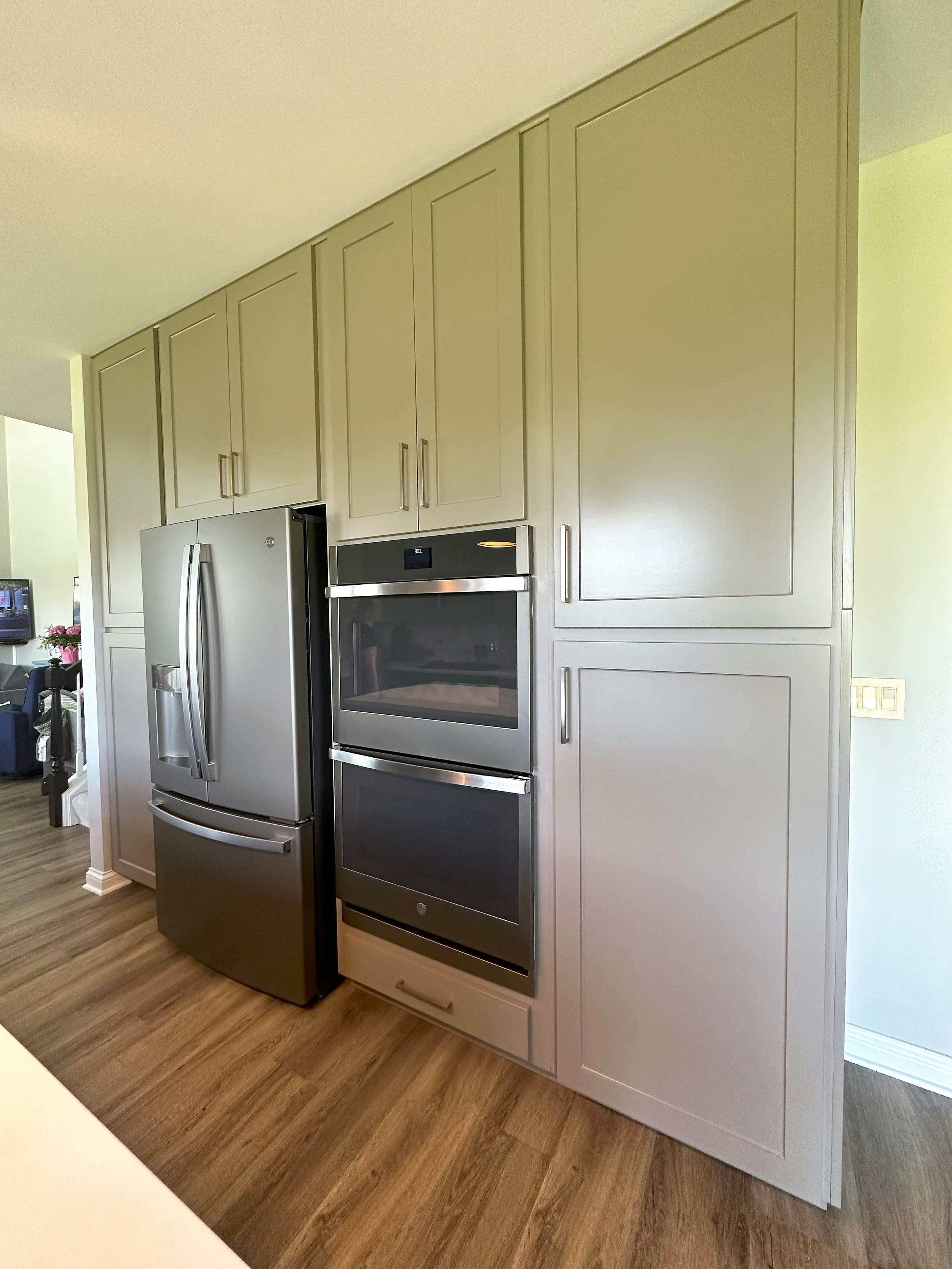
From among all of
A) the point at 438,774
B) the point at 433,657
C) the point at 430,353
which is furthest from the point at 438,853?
the point at 430,353

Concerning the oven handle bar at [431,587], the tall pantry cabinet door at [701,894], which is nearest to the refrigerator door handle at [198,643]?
the oven handle bar at [431,587]

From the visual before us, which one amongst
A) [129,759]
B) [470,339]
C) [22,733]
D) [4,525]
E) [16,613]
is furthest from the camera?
[4,525]

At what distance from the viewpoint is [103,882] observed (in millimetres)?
2715

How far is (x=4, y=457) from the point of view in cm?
642

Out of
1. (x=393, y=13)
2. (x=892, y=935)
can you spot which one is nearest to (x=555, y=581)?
(x=393, y=13)

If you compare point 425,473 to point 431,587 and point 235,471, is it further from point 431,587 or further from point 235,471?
point 235,471

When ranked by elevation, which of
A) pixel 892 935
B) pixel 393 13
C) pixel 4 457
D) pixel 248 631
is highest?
pixel 4 457

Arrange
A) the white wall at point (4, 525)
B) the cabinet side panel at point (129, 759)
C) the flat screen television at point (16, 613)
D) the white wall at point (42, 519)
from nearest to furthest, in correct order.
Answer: the cabinet side panel at point (129, 759) < the white wall at point (42, 519) < the flat screen television at point (16, 613) < the white wall at point (4, 525)

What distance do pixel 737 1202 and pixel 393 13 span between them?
8.54 feet

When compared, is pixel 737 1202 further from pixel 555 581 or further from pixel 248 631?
pixel 248 631

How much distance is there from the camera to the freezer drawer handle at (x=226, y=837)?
6.05ft

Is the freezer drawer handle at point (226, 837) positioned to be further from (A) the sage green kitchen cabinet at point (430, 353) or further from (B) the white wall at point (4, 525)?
(B) the white wall at point (4, 525)

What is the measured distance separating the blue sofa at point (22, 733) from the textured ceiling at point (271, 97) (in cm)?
377

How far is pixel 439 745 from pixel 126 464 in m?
1.99
